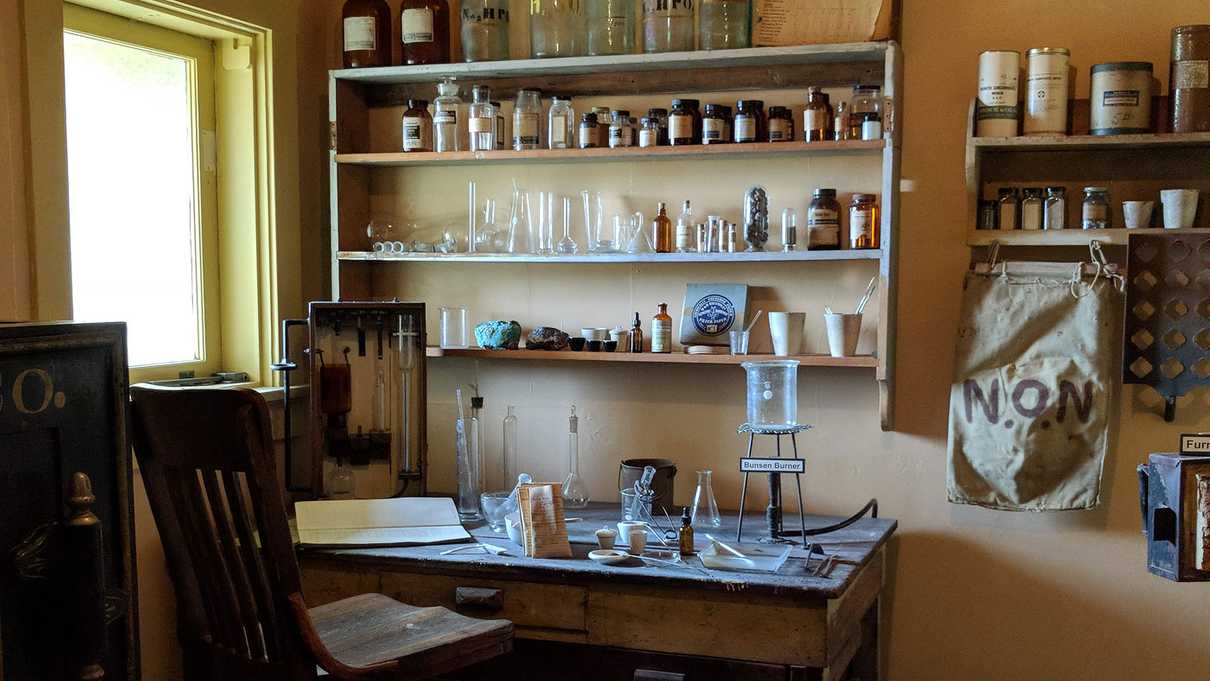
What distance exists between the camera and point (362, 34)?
3014 mm

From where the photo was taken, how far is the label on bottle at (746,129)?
8.98 feet

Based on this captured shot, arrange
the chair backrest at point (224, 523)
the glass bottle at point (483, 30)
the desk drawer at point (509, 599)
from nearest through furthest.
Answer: the chair backrest at point (224, 523) < the desk drawer at point (509, 599) < the glass bottle at point (483, 30)

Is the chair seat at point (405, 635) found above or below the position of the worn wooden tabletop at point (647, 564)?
below

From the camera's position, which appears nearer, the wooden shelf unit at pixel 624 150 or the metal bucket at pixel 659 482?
the wooden shelf unit at pixel 624 150

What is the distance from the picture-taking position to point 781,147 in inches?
106

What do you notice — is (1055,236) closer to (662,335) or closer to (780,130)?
(780,130)

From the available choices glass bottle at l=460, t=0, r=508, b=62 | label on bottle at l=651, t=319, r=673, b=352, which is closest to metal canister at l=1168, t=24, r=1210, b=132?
label on bottle at l=651, t=319, r=673, b=352

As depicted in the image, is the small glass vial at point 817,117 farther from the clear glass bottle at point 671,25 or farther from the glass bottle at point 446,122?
the glass bottle at point 446,122

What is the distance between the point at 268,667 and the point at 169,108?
158 centimetres

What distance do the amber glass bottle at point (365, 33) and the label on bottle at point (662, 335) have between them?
104 centimetres

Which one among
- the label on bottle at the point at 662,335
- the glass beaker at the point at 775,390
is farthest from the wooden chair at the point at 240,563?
the label on bottle at the point at 662,335

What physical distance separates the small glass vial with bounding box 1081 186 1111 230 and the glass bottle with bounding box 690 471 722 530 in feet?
3.42

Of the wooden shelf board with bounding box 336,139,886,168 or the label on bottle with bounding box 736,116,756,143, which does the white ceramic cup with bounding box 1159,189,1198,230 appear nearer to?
the wooden shelf board with bounding box 336,139,886,168

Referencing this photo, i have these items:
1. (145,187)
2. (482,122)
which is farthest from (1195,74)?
(145,187)
